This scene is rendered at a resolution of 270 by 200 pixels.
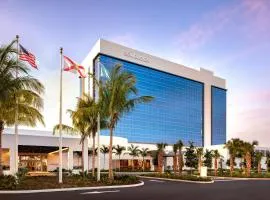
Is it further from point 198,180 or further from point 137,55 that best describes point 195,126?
point 198,180

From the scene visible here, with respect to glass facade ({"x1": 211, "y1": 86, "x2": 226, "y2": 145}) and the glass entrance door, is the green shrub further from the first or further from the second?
glass facade ({"x1": 211, "y1": 86, "x2": 226, "y2": 145})

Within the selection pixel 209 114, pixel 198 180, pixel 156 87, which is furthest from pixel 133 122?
pixel 198 180

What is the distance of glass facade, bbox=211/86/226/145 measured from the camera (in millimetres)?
149000

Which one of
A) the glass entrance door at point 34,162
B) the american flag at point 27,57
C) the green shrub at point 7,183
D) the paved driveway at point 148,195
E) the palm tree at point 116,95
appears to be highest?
the american flag at point 27,57

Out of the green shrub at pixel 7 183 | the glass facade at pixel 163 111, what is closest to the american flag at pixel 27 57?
the green shrub at pixel 7 183

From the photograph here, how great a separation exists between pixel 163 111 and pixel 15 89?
102321mm

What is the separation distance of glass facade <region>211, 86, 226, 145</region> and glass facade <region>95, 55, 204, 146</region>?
333 inches

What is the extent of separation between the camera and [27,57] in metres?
26.3

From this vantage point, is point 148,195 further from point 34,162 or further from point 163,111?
point 163,111

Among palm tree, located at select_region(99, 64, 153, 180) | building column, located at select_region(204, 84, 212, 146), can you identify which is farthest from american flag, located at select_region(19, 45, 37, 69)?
building column, located at select_region(204, 84, 212, 146)

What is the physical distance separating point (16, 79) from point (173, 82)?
108 metres

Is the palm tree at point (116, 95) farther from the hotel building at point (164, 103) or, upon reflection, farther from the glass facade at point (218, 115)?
the glass facade at point (218, 115)

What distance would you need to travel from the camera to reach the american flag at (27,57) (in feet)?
85.7

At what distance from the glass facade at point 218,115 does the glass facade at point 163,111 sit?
333 inches
